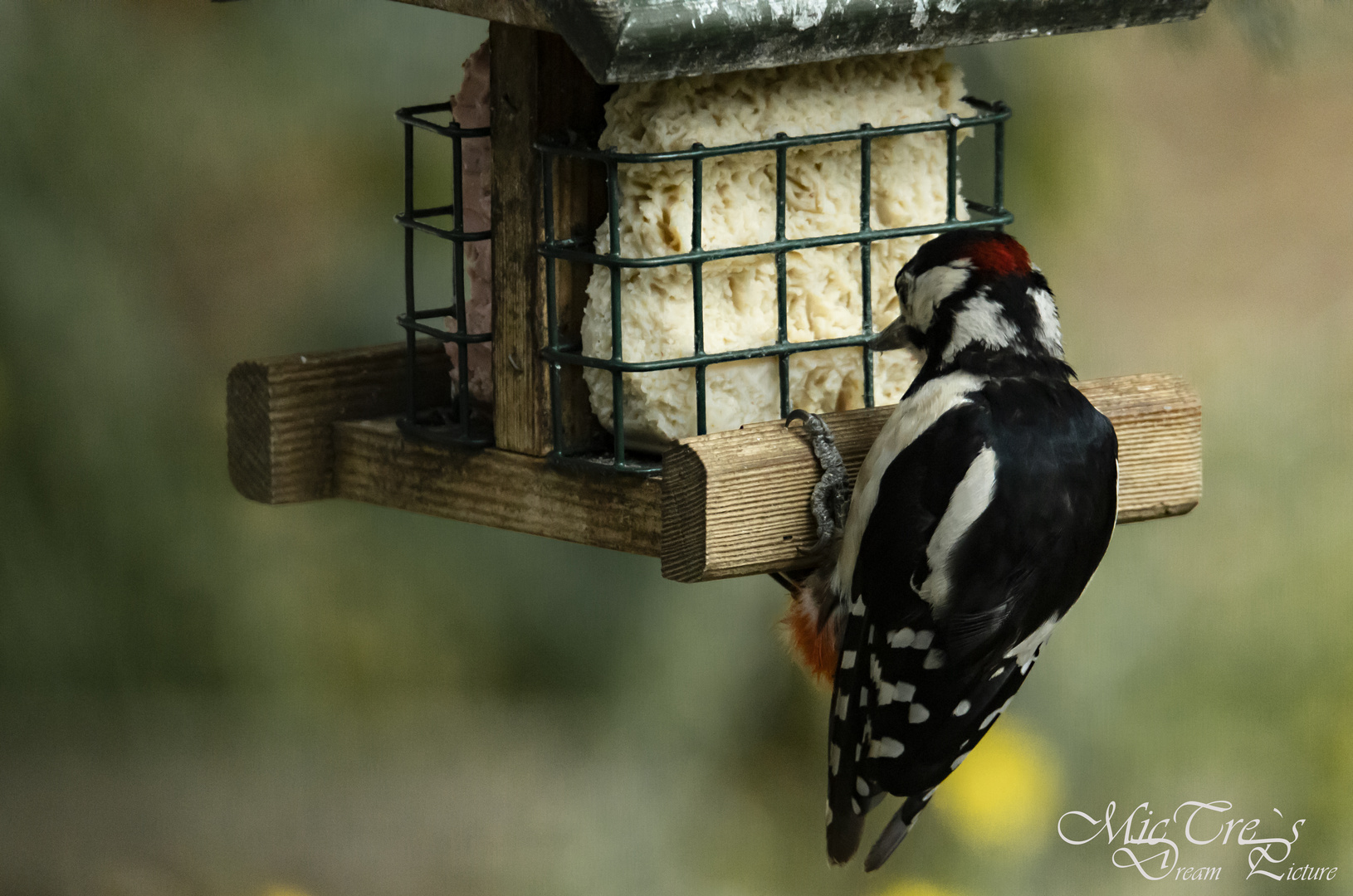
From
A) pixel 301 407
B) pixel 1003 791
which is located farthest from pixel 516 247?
pixel 1003 791

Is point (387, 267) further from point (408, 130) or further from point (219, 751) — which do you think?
point (219, 751)

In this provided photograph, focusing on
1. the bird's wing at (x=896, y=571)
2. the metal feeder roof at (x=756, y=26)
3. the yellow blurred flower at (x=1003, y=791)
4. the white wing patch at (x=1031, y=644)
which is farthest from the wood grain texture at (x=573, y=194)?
the yellow blurred flower at (x=1003, y=791)

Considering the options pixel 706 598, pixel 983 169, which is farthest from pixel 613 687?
pixel 983 169

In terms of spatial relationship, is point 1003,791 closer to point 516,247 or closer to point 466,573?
point 466,573

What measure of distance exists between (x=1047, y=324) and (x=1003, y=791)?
1328 mm

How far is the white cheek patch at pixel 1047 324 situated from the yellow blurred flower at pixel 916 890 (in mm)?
1485

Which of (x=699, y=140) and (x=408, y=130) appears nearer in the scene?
(x=699, y=140)

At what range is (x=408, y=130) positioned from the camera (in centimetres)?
210

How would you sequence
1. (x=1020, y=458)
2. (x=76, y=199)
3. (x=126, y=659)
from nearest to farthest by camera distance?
(x=1020, y=458), (x=76, y=199), (x=126, y=659)

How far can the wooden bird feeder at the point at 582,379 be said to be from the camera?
5.35 feet

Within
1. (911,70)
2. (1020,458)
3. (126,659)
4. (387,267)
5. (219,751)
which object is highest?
(911,70)

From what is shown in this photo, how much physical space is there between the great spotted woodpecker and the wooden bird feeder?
9 cm

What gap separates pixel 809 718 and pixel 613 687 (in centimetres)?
34

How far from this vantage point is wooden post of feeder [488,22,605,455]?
72.1 inches
